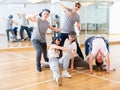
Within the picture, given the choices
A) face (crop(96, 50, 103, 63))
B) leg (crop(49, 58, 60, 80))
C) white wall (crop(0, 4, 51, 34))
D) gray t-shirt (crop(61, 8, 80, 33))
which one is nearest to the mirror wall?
white wall (crop(0, 4, 51, 34))

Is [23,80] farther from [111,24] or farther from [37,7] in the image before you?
[111,24]

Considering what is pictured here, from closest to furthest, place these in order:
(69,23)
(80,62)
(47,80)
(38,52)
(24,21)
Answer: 1. (47,80)
2. (38,52)
3. (80,62)
4. (69,23)
5. (24,21)

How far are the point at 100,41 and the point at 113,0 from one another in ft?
24.4

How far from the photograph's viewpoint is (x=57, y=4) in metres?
7.80

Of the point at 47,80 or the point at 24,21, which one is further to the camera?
the point at 24,21

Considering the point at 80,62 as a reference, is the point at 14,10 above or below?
above

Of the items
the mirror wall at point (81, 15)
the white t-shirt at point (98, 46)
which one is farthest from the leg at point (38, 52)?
the mirror wall at point (81, 15)

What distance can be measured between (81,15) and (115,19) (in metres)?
4.51

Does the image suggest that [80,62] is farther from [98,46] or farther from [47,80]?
[47,80]

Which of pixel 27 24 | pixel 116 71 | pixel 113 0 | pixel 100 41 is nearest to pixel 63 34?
pixel 100 41

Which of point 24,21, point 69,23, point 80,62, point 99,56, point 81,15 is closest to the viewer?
point 99,56

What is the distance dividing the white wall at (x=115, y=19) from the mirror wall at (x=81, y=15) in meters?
1.45

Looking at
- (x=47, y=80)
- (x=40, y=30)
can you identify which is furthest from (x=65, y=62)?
(x=40, y=30)

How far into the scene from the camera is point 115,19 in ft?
41.6
